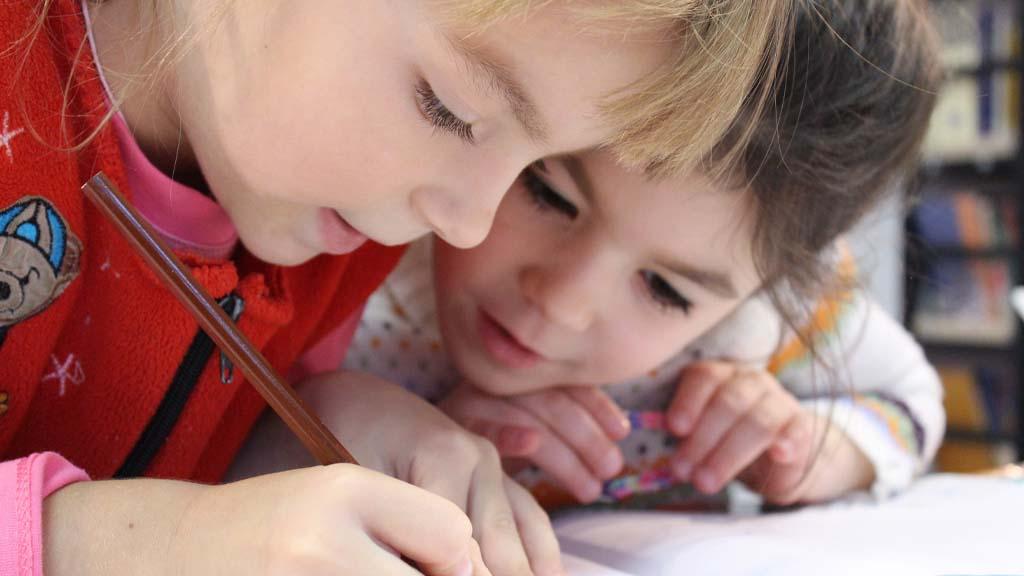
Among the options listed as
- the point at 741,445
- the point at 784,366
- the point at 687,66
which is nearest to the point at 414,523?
the point at 687,66

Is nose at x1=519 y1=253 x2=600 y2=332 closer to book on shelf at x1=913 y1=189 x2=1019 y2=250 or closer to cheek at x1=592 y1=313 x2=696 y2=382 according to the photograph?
cheek at x1=592 y1=313 x2=696 y2=382

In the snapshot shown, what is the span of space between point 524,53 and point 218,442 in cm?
33

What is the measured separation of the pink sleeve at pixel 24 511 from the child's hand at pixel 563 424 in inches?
12.7

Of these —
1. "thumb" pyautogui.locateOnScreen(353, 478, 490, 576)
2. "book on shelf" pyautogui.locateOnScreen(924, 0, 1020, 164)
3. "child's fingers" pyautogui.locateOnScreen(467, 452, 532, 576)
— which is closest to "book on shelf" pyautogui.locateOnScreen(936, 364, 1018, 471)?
"book on shelf" pyautogui.locateOnScreen(924, 0, 1020, 164)

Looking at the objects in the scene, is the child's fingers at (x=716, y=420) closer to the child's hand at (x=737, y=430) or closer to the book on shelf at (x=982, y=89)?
the child's hand at (x=737, y=430)

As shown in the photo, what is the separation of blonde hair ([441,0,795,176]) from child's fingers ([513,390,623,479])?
0.82 feet

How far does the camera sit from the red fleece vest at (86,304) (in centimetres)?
44

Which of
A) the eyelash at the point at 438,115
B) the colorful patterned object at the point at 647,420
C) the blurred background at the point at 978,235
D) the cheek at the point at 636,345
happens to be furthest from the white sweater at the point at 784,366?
the blurred background at the point at 978,235

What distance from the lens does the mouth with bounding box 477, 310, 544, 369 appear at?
638 millimetres

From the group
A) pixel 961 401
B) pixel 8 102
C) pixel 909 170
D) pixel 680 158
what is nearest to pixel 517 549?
pixel 680 158

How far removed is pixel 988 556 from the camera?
51cm

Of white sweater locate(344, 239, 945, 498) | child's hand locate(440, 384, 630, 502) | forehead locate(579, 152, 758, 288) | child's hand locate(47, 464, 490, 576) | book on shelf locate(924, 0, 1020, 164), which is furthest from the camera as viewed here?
book on shelf locate(924, 0, 1020, 164)

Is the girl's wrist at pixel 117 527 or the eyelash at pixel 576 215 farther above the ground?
the girl's wrist at pixel 117 527

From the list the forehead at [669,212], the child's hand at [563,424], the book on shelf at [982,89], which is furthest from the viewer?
the book on shelf at [982,89]
